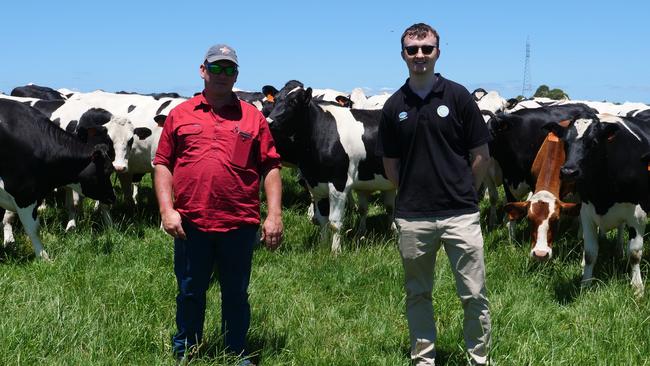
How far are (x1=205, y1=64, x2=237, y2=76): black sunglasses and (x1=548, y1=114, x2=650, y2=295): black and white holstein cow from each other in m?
3.43

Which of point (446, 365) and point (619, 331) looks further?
point (619, 331)

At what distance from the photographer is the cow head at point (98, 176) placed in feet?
26.7

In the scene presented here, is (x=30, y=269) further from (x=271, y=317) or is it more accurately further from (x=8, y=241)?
(x=271, y=317)

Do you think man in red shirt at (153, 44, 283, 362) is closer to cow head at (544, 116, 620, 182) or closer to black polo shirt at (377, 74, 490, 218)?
black polo shirt at (377, 74, 490, 218)

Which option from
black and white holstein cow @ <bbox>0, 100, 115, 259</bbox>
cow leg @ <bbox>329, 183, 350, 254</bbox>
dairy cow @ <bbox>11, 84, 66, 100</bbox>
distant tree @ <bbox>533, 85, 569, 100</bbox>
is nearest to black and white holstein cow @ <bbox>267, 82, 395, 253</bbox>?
cow leg @ <bbox>329, 183, 350, 254</bbox>

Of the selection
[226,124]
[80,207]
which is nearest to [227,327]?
[226,124]

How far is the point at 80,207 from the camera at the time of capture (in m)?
9.54

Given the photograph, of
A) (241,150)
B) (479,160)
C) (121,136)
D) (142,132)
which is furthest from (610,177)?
(121,136)

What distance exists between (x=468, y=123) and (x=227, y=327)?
208 cm

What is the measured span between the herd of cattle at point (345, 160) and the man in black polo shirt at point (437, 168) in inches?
84.9

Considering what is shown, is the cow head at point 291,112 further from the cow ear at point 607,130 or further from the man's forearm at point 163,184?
the man's forearm at point 163,184

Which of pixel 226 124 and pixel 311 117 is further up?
pixel 226 124

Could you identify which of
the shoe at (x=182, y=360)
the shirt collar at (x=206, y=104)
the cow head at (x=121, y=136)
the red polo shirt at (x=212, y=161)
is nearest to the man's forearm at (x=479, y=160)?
the red polo shirt at (x=212, y=161)

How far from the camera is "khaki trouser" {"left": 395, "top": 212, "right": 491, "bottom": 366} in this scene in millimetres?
3998
